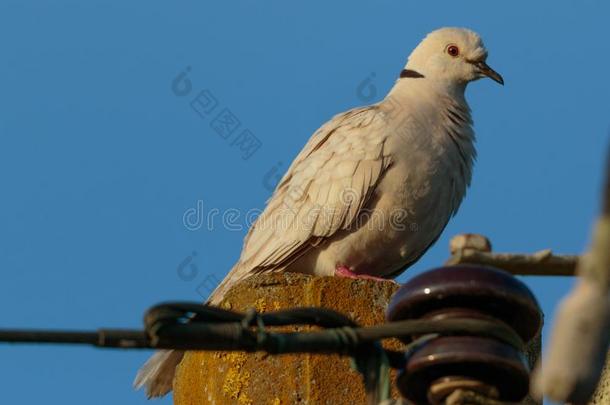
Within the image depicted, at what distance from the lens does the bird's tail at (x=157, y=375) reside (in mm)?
7879

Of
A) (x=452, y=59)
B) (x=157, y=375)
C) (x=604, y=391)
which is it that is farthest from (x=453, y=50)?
(x=604, y=391)

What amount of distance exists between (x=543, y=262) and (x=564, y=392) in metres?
1.19

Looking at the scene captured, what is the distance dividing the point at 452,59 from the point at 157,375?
3.92 metres

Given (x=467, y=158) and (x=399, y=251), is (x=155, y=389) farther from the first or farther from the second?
(x=467, y=158)

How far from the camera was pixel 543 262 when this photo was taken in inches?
143

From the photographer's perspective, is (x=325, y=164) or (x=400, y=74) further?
(x=400, y=74)

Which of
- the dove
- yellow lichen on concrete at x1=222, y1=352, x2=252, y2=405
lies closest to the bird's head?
the dove

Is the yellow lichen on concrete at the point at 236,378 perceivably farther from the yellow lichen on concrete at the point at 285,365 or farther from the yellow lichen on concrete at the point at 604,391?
the yellow lichen on concrete at the point at 604,391

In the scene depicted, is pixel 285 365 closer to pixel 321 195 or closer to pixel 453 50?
pixel 321 195

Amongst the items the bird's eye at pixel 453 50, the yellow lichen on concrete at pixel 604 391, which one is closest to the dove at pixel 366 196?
the bird's eye at pixel 453 50

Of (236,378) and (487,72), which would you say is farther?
(487,72)

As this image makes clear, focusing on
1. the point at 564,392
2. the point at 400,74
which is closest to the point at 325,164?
the point at 400,74

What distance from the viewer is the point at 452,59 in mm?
10211

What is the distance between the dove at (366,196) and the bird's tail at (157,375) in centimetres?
63
